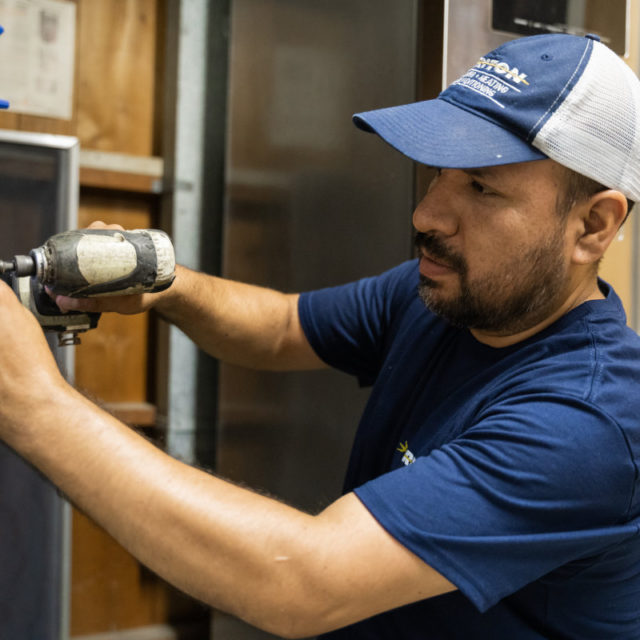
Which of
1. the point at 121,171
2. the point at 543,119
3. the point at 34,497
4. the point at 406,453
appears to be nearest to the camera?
the point at 543,119

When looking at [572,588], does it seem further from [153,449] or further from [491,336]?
[153,449]

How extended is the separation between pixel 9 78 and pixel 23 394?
3.62 ft

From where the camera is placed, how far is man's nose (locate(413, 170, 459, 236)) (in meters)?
0.83

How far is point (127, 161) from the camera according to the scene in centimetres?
164

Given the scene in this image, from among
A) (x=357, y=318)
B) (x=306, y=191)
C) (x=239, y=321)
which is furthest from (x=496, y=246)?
(x=306, y=191)

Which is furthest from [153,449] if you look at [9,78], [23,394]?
[9,78]

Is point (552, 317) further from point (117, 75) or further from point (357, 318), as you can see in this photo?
point (117, 75)

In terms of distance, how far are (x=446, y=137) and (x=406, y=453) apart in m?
0.39

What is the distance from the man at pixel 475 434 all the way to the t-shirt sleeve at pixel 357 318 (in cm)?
10

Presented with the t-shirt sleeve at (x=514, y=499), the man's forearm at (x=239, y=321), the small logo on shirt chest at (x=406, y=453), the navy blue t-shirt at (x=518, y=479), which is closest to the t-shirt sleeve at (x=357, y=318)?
the man's forearm at (x=239, y=321)

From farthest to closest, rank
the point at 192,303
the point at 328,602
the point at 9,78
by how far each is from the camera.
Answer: the point at 9,78
the point at 192,303
the point at 328,602

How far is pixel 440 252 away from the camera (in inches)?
33.5

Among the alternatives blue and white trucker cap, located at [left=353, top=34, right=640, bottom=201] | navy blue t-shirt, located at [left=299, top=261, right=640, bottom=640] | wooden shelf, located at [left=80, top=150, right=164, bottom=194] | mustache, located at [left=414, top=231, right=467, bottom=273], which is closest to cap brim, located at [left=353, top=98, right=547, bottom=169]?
blue and white trucker cap, located at [left=353, top=34, right=640, bottom=201]

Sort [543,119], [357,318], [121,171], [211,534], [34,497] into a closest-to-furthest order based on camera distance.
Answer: [211,534] → [543,119] → [357,318] → [34,497] → [121,171]
